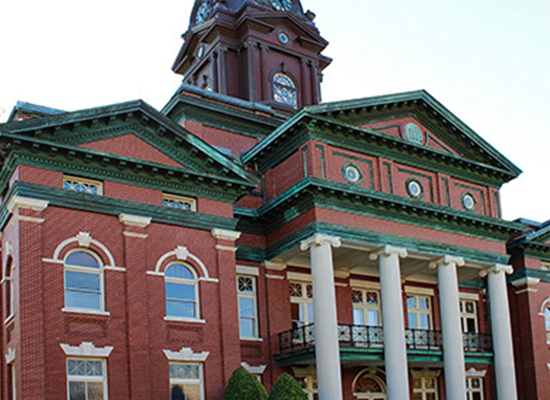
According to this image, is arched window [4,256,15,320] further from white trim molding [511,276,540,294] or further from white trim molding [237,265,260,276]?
white trim molding [511,276,540,294]

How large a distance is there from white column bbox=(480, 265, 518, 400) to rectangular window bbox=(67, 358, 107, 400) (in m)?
17.6

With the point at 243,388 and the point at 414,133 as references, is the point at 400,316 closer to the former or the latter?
the point at 243,388

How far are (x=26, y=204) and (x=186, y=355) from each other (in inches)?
278

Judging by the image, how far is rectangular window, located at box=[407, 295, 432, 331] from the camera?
122ft

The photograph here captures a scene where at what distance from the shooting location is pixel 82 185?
26.6 m

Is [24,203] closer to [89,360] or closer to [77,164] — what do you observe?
[77,164]

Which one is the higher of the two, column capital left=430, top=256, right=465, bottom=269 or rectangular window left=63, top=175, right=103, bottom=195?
rectangular window left=63, top=175, right=103, bottom=195

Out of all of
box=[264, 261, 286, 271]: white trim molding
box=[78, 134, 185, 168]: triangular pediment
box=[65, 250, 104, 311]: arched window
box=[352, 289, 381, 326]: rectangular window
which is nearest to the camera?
box=[65, 250, 104, 311]: arched window

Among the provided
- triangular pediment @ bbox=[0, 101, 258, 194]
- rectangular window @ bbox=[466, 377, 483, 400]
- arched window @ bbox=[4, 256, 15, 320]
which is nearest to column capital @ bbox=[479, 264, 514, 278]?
rectangular window @ bbox=[466, 377, 483, 400]

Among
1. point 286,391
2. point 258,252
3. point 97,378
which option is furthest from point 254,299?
point 97,378

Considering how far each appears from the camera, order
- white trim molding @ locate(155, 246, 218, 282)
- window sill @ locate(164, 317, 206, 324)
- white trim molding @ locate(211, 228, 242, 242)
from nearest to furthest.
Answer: window sill @ locate(164, 317, 206, 324) → white trim molding @ locate(155, 246, 218, 282) → white trim molding @ locate(211, 228, 242, 242)

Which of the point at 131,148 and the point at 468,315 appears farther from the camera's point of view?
the point at 468,315

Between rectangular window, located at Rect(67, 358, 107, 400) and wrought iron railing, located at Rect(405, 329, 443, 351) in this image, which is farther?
wrought iron railing, located at Rect(405, 329, 443, 351)

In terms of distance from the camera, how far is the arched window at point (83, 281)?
25.6 m
